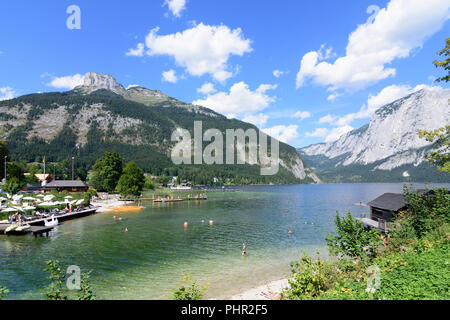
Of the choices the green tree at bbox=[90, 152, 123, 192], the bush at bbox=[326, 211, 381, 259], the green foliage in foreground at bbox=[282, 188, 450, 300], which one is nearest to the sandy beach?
the green foliage in foreground at bbox=[282, 188, 450, 300]

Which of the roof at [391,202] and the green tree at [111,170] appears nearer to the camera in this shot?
the roof at [391,202]

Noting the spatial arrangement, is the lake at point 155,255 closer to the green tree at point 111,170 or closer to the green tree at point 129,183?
the green tree at point 129,183

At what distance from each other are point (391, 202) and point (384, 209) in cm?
163

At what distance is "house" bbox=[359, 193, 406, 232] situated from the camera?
4006 centimetres

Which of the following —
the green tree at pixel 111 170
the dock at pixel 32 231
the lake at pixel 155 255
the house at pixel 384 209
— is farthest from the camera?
the green tree at pixel 111 170

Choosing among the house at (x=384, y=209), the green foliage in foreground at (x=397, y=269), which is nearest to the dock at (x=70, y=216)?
the green foliage in foreground at (x=397, y=269)

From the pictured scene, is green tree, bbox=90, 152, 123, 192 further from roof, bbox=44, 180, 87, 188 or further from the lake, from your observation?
the lake

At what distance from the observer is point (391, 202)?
4300 centimetres

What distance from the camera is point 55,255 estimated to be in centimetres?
3234

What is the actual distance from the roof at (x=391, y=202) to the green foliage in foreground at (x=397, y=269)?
1781cm

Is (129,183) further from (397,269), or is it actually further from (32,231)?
(397,269)

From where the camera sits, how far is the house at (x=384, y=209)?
131 feet
